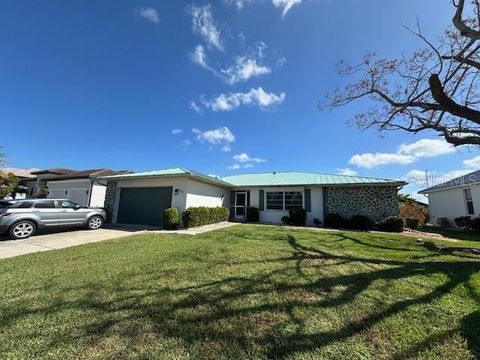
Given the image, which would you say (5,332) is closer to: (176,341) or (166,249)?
(176,341)

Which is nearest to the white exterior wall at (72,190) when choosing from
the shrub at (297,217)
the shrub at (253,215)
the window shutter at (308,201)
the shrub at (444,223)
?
the shrub at (253,215)

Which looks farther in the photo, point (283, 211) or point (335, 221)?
point (283, 211)

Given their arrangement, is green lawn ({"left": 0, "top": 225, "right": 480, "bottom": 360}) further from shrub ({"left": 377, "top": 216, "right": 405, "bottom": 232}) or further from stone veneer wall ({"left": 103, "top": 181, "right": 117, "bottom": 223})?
stone veneer wall ({"left": 103, "top": 181, "right": 117, "bottom": 223})

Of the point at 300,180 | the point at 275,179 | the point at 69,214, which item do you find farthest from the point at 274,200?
the point at 69,214

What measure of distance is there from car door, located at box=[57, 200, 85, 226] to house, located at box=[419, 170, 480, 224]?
2392 cm

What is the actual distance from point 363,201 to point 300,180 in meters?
4.36

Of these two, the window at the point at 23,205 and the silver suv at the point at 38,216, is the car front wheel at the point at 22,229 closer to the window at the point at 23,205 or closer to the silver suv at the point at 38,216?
the silver suv at the point at 38,216

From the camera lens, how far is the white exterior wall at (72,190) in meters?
18.7

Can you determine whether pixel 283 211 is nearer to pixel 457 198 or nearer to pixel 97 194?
pixel 457 198

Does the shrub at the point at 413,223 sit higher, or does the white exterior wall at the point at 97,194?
the white exterior wall at the point at 97,194

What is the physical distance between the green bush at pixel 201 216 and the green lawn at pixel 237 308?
5.99 metres

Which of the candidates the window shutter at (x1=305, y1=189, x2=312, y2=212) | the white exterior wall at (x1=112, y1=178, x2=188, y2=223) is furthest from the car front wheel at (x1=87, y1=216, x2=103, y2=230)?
the window shutter at (x1=305, y1=189, x2=312, y2=212)

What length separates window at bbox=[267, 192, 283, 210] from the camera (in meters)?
17.3

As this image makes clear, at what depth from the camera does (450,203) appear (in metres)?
18.4
